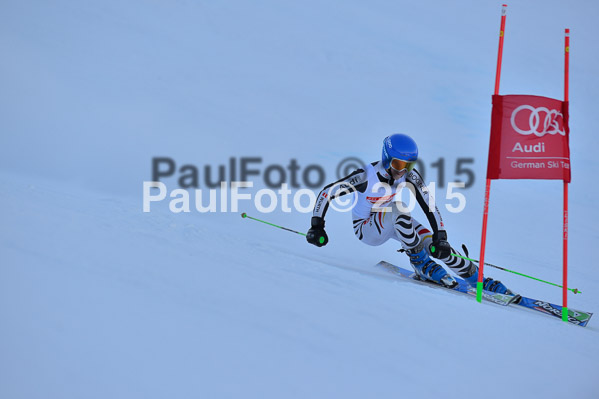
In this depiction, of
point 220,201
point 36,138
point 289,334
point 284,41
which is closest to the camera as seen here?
point 289,334

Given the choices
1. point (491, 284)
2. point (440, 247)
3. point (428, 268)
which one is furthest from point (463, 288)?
point (440, 247)

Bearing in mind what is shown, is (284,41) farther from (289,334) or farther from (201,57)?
(289,334)

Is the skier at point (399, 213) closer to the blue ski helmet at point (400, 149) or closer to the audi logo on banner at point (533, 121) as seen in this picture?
the blue ski helmet at point (400, 149)

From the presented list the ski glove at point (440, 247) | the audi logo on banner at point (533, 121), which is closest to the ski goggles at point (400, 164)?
the ski glove at point (440, 247)

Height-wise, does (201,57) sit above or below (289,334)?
above

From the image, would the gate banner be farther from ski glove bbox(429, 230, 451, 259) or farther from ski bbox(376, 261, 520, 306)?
ski bbox(376, 261, 520, 306)

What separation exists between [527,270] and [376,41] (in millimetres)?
11714

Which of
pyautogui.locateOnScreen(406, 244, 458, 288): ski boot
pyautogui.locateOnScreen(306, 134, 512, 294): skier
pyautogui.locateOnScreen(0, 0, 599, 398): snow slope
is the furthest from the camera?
pyautogui.locateOnScreen(406, 244, 458, 288): ski boot

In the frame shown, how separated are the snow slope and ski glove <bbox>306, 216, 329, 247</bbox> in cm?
20

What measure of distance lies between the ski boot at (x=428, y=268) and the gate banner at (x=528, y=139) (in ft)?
3.16

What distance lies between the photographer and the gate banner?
13.3 ft

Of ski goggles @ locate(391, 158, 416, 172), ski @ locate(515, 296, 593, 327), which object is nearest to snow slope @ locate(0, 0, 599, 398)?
ski @ locate(515, 296, 593, 327)

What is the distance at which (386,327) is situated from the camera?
9.30ft

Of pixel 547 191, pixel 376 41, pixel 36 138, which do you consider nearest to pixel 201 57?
pixel 376 41
